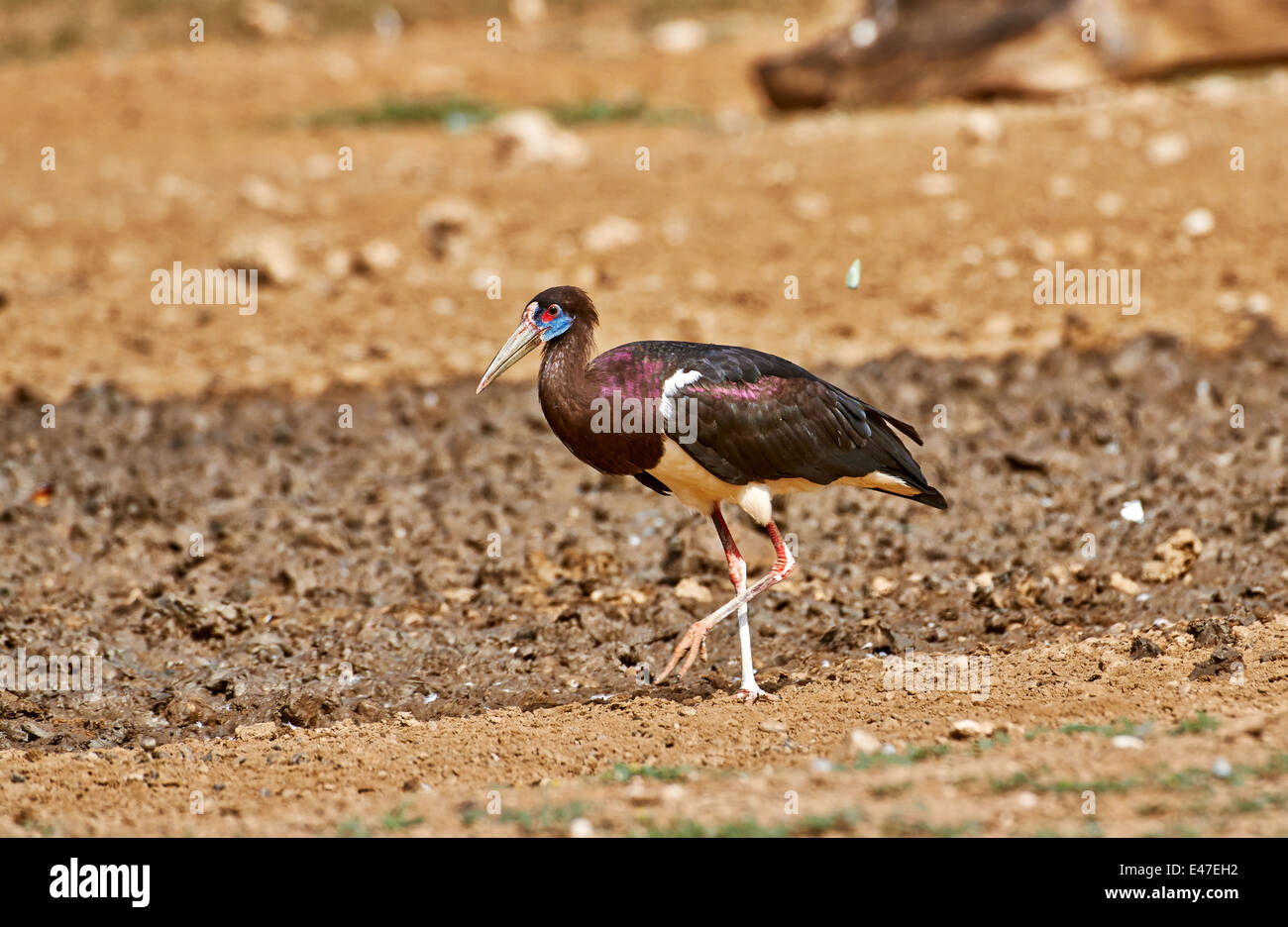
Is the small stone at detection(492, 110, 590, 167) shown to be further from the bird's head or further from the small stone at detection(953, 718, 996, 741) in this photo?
the small stone at detection(953, 718, 996, 741)

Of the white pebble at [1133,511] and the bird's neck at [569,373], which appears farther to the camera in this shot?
the white pebble at [1133,511]

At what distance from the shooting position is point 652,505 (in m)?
8.88

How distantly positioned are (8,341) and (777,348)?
5.26 metres

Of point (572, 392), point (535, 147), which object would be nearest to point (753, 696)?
point (572, 392)

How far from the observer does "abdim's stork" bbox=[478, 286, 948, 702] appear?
6.64 meters

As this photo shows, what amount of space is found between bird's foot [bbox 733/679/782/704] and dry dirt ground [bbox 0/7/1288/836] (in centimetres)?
12

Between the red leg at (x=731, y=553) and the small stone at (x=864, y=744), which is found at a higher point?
the red leg at (x=731, y=553)

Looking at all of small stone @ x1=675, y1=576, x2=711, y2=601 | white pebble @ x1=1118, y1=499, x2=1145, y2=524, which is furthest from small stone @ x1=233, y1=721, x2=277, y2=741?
white pebble @ x1=1118, y1=499, x2=1145, y2=524

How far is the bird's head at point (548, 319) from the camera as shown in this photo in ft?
22.3

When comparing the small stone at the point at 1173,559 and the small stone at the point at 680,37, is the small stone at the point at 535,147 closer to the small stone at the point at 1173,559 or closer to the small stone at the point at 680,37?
the small stone at the point at 680,37

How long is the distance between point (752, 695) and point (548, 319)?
177cm

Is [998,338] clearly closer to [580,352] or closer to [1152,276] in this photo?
[1152,276]

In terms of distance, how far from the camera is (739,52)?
22.0m

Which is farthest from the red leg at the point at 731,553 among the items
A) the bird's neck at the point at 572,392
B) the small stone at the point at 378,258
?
the small stone at the point at 378,258
